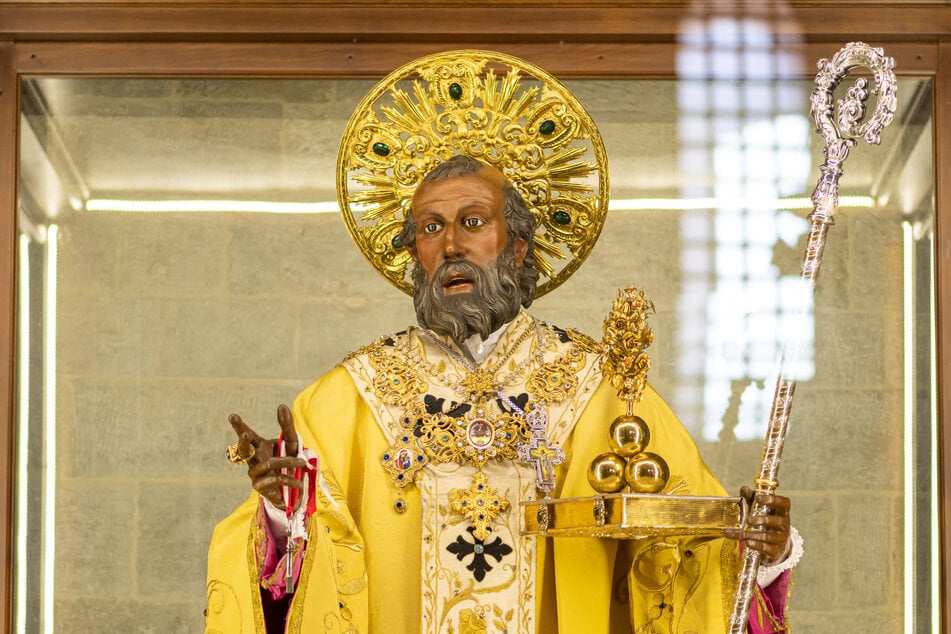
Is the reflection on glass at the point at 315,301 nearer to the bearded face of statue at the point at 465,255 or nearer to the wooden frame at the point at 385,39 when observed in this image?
the wooden frame at the point at 385,39

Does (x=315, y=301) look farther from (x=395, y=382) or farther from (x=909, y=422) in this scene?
(x=909, y=422)

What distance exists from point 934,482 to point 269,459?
264 cm

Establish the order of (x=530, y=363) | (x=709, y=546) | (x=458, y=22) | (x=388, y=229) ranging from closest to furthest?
(x=709, y=546)
(x=530, y=363)
(x=388, y=229)
(x=458, y=22)

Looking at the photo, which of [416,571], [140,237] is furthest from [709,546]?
[140,237]

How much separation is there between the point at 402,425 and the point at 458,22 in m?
1.67

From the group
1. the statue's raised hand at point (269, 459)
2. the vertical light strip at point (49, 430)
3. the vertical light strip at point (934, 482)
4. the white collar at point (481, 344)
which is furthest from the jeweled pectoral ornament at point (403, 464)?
the vertical light strip at point (934, 482)

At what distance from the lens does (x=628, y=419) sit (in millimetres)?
3746

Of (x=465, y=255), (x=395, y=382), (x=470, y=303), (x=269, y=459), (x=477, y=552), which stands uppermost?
(x=465, y=255)

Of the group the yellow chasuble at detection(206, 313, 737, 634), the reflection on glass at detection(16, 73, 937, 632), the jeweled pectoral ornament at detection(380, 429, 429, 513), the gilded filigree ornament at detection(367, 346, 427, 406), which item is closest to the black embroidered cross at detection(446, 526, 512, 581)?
the yellow chasuble at detection(206, 313, 737, 634)

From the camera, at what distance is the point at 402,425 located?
419cm

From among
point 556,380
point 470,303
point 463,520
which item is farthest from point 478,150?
point 463,520

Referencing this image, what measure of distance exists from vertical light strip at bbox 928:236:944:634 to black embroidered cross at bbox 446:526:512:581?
1880 millimetres

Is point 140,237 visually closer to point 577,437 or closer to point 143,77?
point 143,77

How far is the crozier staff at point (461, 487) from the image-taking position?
3.94 m
